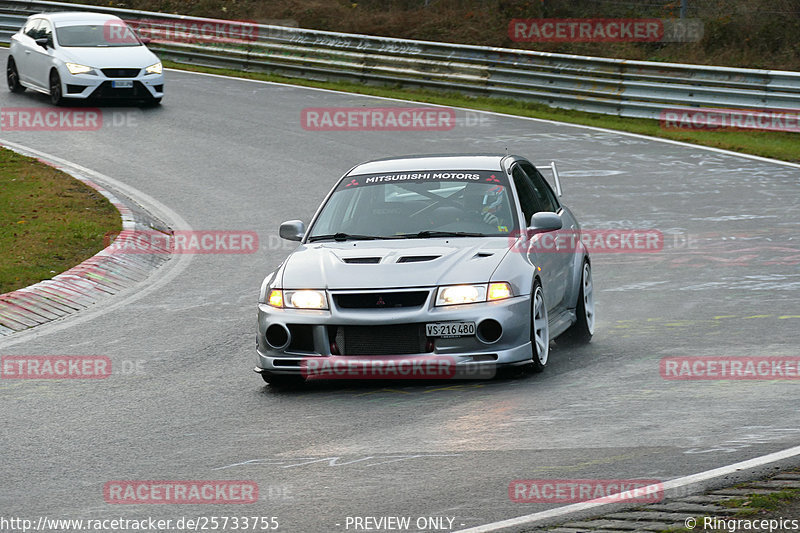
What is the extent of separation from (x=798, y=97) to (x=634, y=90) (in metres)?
3.58

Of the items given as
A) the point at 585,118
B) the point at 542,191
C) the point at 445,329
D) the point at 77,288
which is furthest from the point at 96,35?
the point at 445,329

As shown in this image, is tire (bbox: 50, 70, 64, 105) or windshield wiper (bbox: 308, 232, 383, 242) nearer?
windshield wiper (bbox: 308, 232, 383, 242)

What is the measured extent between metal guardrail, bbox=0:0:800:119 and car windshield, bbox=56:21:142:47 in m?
4.73

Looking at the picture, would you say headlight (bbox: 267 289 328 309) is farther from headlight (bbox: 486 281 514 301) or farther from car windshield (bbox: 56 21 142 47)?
car windshield (bbox: 56 21 142 47)

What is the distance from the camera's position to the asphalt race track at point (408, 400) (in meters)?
6.43

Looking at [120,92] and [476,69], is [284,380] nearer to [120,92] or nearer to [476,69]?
[120,92]

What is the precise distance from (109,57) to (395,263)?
1611 cm

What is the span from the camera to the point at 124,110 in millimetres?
23891

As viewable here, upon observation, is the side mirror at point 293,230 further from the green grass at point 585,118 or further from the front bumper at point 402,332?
the green grass at point 585,118

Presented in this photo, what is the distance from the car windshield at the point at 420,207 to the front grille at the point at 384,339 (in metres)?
1.19

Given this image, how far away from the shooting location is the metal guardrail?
2267 cm

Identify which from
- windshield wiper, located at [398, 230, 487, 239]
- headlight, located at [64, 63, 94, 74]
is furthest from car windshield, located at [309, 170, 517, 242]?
headlight, located at [64, 63, 94, 74]

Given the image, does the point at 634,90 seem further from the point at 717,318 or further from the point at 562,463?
the point at 562,463

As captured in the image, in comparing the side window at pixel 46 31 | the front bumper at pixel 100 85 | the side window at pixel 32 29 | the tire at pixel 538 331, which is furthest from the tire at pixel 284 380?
the side window at pixel 32 29
